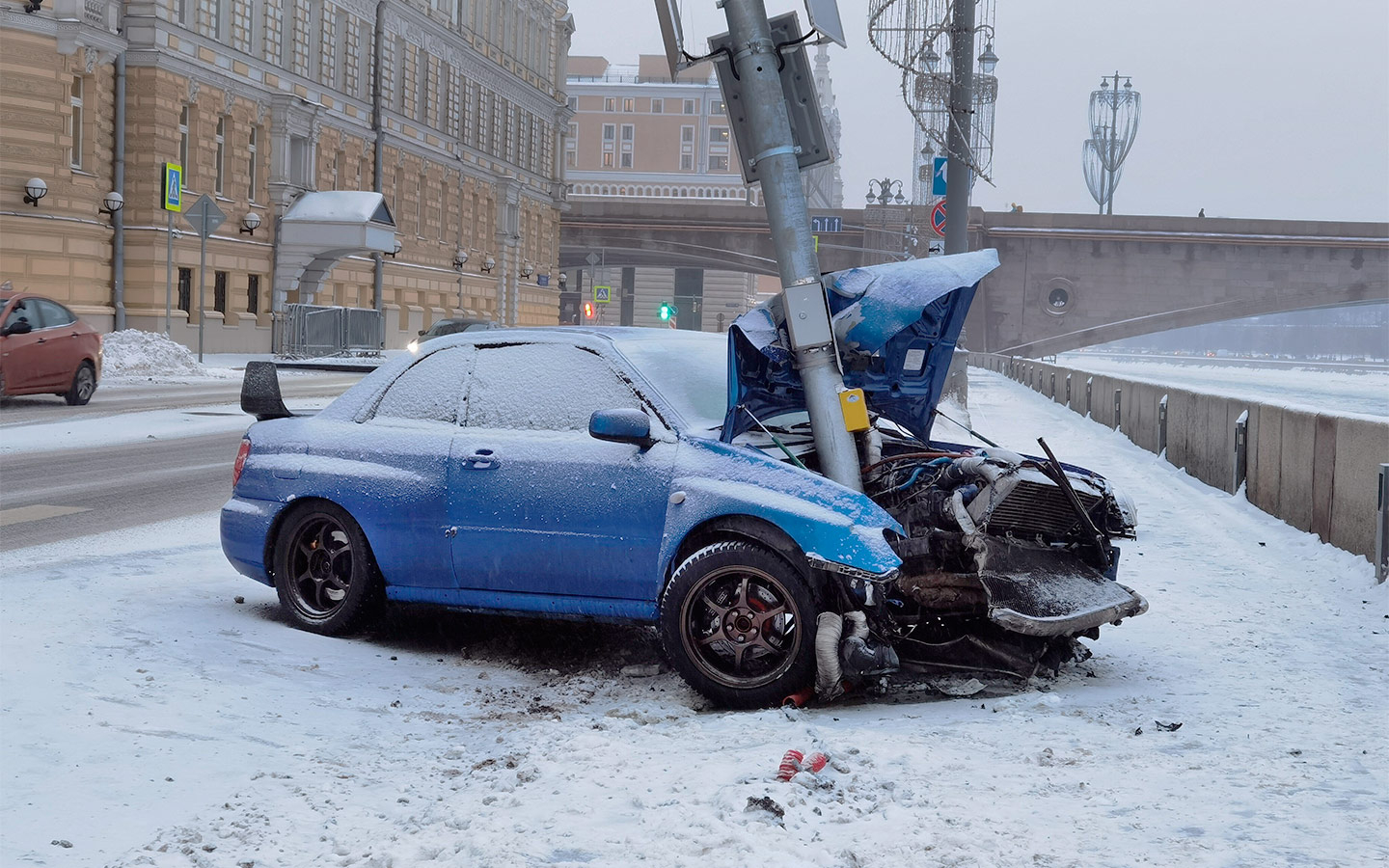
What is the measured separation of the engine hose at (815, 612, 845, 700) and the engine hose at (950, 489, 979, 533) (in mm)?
721

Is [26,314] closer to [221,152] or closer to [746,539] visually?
[746,539]

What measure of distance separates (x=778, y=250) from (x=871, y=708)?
8.45 ft

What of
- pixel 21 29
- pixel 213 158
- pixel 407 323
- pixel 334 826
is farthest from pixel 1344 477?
pixel 407 323

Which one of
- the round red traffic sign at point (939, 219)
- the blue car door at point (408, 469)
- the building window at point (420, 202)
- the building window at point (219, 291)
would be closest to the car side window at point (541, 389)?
the blue car door at point (408, 469)

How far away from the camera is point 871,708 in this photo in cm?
559

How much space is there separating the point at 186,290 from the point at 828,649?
119ft

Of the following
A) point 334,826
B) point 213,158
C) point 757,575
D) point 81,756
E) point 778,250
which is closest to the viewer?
point 334,826

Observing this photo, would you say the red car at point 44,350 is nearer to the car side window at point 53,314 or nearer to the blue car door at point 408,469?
the car side window at point 53,314

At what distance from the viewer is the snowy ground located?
395 cm

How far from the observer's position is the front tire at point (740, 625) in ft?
17.8

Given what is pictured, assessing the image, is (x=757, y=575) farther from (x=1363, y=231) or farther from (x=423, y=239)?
(x=1363, y=231)

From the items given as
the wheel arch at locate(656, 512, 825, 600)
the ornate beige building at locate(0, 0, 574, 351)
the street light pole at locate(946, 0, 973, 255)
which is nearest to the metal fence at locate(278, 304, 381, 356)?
the ornate beige building at locate(0, 0, 574, 351)

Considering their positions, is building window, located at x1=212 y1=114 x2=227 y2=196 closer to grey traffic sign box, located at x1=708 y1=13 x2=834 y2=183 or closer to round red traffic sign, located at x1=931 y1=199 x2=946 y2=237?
round red traffic sign, located at x1=931 y1=199 x2=946 y2=237

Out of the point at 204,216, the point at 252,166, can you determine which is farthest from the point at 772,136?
the point at 252,166
